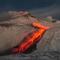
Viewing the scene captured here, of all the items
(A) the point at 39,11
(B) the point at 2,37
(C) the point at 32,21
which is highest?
(A) the point at 39,11

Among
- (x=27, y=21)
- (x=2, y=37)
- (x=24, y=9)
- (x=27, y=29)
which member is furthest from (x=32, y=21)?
(x=24, y=9)

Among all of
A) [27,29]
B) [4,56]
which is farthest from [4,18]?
[4,56]

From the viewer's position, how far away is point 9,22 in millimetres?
1188

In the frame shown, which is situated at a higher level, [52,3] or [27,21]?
[52,3]

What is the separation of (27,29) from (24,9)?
2.57 feet

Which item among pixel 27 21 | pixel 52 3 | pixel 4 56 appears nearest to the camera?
pixel 4 56

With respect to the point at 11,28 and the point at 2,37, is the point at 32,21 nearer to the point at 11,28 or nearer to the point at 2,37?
the point at 11,28

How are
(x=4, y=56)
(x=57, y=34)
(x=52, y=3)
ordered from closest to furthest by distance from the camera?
(x=4, y=56) → (x=57, y=34) → (x=52, y=3)

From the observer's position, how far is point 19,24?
116 centimetres

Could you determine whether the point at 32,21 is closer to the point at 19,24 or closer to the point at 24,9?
the point at 19,24

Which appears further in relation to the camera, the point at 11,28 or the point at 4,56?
the point at 11,28

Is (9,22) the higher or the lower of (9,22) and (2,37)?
the higher

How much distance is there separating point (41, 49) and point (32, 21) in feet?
1.04

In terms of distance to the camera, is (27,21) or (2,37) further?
(27,21)
